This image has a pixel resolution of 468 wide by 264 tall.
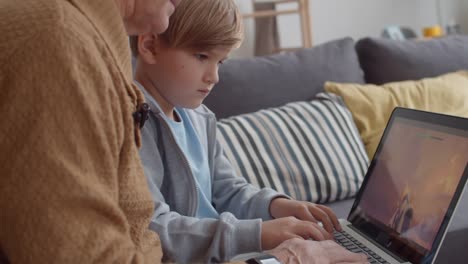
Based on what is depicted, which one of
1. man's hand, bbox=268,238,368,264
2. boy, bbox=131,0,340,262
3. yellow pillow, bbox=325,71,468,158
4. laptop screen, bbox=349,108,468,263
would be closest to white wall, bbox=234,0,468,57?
yellow pillow, bbox=325,71,468,158

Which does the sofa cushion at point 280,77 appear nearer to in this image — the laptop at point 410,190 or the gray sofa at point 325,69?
the gray sofa at point 325,69

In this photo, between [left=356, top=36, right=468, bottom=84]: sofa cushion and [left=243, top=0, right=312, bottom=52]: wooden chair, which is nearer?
[left=356, top=36, right=468, bottom=84]: sofa cushion

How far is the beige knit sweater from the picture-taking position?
24.2 inches

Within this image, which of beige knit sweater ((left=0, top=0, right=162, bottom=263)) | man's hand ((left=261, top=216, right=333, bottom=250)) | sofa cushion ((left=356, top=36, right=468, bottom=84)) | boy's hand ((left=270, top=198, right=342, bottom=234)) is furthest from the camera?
sofa cushion ((left=356, top=36, right=468, bottom=84))

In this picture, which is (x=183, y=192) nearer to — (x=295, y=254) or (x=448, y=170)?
(x=295, y=254)

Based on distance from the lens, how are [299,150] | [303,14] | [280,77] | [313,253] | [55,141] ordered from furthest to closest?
1. [303,14]
2. [280,77]
3. [299,150]
4. [313,253]
5. [55,141]

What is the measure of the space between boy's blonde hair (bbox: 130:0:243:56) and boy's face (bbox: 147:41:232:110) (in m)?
0.02

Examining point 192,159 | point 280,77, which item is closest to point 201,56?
point 192,159

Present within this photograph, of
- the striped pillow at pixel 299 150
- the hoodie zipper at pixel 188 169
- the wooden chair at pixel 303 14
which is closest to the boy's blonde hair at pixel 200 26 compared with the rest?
the hoodie zipper at pixel 188 169

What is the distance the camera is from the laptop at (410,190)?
836 mm

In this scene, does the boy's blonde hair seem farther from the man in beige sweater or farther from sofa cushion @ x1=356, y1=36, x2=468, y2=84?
sofa cushion @ x1=356, y1=36, x2=468, y2=84

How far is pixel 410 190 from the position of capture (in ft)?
3.05

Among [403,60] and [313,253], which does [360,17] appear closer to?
[403,60]

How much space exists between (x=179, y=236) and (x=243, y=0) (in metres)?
3.21
